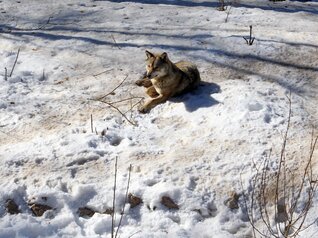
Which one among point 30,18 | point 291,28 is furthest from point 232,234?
point 30,18

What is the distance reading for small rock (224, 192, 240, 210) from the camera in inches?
168

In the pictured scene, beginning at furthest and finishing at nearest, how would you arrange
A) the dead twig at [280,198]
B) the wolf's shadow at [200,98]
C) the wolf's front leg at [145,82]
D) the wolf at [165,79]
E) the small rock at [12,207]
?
the wolf's front leg at [145,82], the wolf at [165,79], the wolf's shadow at [200,98], the small rock at [12,207], the dead twig at [280,198]

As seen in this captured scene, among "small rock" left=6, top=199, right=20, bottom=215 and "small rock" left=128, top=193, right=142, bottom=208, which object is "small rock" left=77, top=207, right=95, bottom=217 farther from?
"small rock" left=6, top=199, right=20, bottom=215

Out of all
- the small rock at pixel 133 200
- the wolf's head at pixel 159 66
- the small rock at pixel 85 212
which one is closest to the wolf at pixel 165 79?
the wolf's head at pixel 159 66

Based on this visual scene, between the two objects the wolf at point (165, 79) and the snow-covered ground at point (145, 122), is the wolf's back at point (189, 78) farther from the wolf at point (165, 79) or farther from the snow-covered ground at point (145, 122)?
the snow-covered ground at point (145, 122)

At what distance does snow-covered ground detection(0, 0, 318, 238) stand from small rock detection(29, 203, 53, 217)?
45mm

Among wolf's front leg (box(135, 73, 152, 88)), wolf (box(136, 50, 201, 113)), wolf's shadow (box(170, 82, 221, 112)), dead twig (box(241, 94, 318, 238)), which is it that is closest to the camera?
dead twig (box(241, 94, 318, 238))

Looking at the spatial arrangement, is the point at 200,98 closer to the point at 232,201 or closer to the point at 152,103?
the point at 152,103

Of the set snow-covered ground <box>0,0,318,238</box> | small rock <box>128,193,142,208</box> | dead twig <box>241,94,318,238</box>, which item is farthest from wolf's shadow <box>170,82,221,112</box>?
small rock <box>128,193,142,208</box>

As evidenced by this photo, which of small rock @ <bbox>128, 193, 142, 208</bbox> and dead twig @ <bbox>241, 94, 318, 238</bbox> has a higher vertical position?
dead twig @ <bbox>241, 94, 318, 238</bbox>

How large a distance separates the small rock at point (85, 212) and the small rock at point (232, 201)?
4.09 feet

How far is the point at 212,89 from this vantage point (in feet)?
19.4

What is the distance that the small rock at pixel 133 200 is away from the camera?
4270mm

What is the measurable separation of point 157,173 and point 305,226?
4.81 feet
